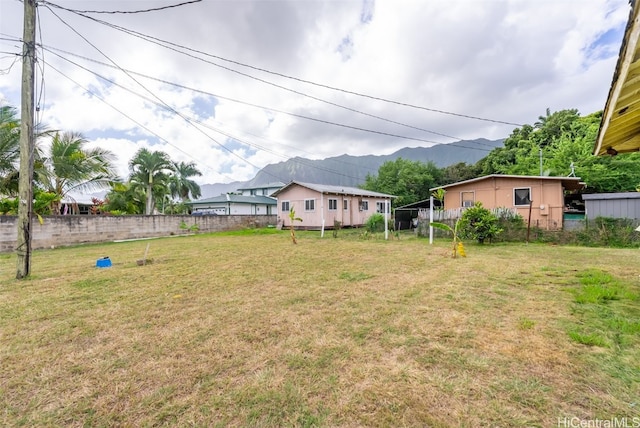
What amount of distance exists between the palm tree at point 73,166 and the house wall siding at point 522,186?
20.5 metres

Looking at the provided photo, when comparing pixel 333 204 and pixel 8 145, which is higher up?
pixel 8 145

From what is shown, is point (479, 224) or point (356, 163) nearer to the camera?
point (479, 224)

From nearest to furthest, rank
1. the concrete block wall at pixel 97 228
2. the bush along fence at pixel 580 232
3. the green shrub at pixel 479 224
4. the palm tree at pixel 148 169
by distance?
the bush along fence at pixel 580 232
the concrete block wall at pixel 97 228
the green shrub at pixel 479 224
the palm tree at pixel 148 169

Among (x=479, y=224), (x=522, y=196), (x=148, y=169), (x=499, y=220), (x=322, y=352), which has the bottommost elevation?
(x=322, y=352)

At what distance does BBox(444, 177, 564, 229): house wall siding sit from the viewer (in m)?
13.5

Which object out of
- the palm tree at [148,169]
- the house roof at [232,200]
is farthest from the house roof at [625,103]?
the house roof at [232,200]

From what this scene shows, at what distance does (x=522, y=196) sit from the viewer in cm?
1440

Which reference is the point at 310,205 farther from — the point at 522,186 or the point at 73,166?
the point at 73,166

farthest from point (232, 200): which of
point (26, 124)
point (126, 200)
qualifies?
point (26, 124)

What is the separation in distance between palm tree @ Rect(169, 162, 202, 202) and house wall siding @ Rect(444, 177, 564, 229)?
88.1 ft

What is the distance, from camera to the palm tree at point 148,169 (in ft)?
69.1

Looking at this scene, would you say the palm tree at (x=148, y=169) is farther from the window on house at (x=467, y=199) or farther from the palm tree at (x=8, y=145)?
the window on house at (x=467, y=199)

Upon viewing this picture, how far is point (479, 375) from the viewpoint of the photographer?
7.22 feet

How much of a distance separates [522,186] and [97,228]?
22.8 meters
